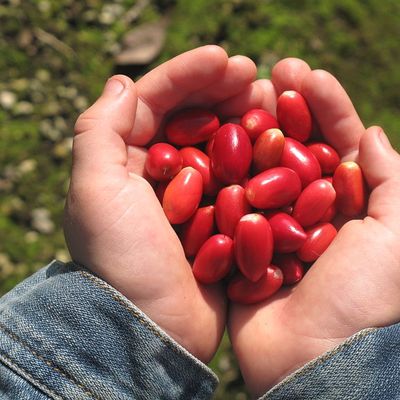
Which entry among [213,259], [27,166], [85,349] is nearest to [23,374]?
[85,349]

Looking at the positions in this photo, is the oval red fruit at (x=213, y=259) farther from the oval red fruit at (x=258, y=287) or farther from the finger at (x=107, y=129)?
the finger at (x=107, y=129)

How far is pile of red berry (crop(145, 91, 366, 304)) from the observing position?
6.91ft

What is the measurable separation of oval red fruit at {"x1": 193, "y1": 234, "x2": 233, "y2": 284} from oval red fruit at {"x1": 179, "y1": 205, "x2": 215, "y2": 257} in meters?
0.06

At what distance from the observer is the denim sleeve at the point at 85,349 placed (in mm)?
1755

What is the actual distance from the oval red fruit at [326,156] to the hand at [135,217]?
452mm

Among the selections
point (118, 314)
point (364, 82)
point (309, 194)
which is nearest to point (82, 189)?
point (118, 314)

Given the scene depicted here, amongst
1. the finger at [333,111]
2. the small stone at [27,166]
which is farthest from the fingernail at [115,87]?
the small stone at [27,166]

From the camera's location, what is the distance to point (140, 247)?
6.30ft

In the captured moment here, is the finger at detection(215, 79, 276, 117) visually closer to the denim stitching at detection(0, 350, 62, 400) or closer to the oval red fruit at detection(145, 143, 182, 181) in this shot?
the oval red fruit at detection(145, 143, 182, 181)

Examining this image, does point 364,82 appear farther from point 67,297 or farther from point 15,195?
point 67,297

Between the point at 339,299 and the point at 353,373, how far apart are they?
23 cm

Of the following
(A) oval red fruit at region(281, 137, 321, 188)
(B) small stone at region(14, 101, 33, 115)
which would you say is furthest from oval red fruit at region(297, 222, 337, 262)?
(B) small stone at region(14, 101, 33, 115)

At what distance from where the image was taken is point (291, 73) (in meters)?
2.37

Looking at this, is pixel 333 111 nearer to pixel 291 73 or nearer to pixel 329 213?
pixel 291 73
